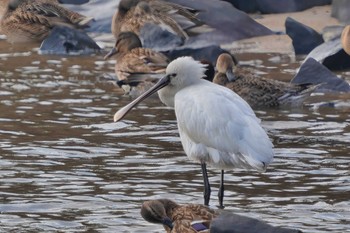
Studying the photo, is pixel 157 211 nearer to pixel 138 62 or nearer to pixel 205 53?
pixel 138 62

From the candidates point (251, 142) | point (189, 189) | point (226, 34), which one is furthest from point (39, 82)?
point (251, 142)

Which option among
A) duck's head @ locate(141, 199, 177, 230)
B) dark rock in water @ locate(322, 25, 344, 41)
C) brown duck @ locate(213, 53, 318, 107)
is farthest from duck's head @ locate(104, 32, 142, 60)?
duck's head @ locate(141, 199, 177, 230)

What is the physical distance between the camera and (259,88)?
40.8 ft

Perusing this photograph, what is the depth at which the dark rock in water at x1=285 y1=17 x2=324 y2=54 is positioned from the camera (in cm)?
1490

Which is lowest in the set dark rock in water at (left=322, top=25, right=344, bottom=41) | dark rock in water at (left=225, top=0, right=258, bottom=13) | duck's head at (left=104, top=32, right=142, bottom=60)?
duck's head at (left=104, top=32, right=142, bottom=60)

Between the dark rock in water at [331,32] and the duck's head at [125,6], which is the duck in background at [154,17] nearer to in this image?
the duck's head at [125,6]

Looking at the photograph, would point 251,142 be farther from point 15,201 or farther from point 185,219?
point 15,201

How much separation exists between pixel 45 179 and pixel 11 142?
1413mm

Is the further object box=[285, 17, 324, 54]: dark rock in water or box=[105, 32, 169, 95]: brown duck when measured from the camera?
box=[285, 17, 324, 54]: dark rock in water

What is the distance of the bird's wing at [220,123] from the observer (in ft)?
26.6

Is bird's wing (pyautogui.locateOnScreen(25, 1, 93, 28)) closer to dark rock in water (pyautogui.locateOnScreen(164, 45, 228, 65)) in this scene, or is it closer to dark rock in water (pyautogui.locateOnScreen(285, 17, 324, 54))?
dark rock in water (pyautogui.locateOnScreen(164, 45, 228, 65))

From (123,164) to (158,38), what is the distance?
6.18 metres

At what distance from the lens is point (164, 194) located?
8695 millimetres

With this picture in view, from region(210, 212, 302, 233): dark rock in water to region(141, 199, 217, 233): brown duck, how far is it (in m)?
0.11
